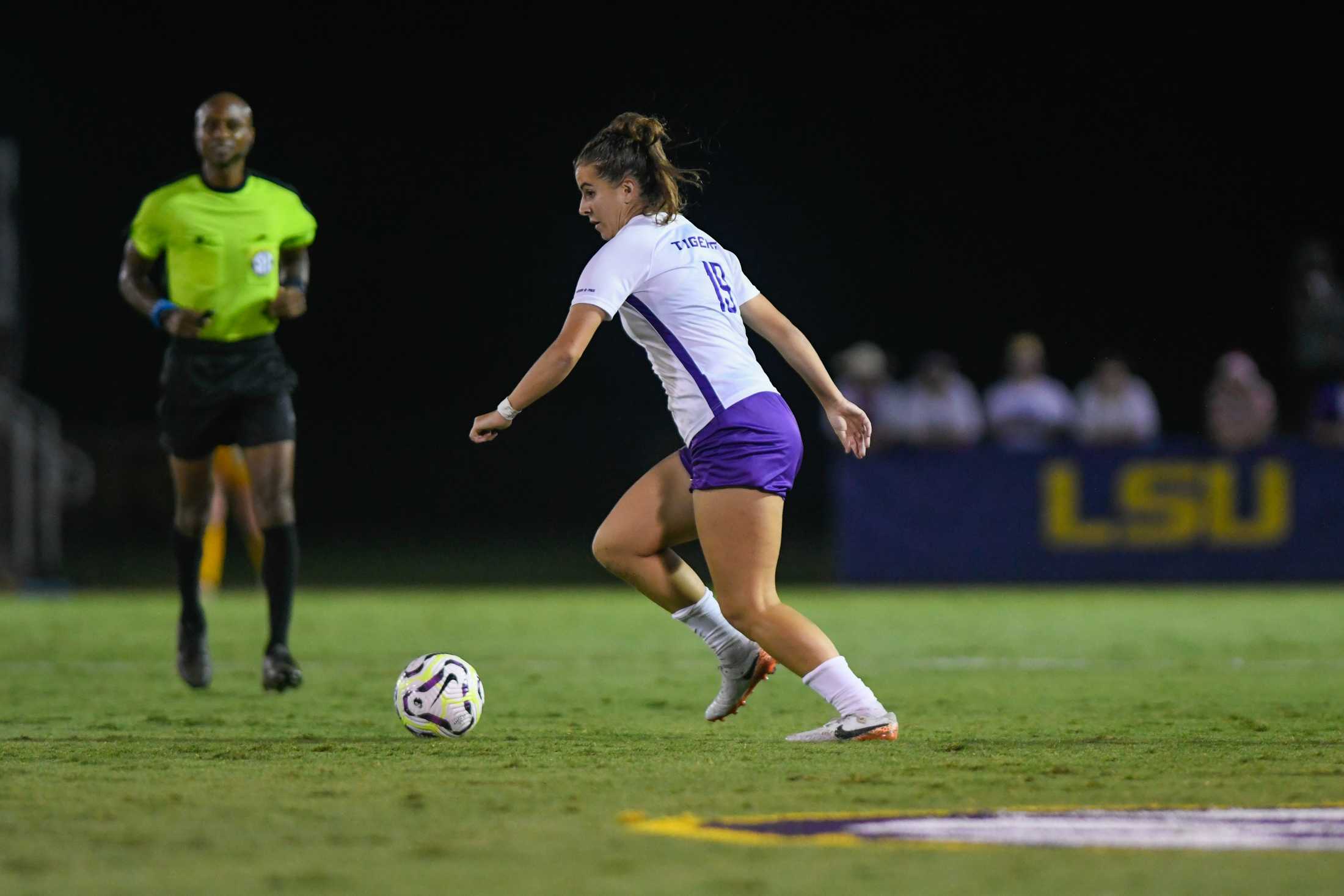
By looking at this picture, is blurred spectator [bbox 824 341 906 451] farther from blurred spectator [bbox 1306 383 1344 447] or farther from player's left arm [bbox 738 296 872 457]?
player's left arm [bbox 738 296 872 457]

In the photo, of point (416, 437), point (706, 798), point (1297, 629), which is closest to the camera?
point (706, 798)

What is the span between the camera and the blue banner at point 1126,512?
15094 millimetres

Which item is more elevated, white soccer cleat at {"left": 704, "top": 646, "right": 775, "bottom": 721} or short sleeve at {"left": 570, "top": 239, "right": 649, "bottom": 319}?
short sleeve at {"left": 570, "top": 239, "right": 649, "bottom": 319}

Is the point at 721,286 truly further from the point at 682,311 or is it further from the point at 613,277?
the point at 613,277

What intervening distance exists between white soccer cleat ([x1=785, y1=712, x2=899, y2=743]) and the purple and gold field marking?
4.55 feet

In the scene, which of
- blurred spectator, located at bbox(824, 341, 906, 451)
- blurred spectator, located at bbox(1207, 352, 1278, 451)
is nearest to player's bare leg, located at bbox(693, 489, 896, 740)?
blurred spectator, located at bbox(1207, 352, 1278, 451)

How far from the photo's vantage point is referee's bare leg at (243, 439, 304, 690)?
8008 millimetres

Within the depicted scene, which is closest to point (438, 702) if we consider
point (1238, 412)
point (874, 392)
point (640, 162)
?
point (640, 162)

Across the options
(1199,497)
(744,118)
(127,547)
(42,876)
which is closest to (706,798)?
(42,876)

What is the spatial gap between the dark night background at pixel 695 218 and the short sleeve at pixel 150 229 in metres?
16.8

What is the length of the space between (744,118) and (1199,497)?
1232cm

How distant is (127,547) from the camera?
76.9 ft

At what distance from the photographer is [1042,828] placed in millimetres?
4148

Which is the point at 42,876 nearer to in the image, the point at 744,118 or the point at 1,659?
the point at 1,659
